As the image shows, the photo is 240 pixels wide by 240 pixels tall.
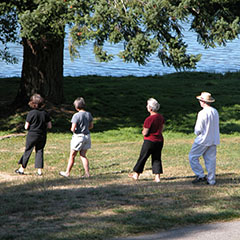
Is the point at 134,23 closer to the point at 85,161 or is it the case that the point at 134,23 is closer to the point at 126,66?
the point at 85,161

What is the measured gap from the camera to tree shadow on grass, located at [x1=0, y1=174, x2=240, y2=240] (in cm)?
602

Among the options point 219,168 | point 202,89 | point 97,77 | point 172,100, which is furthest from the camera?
point 97,77

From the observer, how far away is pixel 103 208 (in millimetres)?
7016

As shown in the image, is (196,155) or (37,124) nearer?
(196,155)

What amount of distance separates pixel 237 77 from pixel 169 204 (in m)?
26.4

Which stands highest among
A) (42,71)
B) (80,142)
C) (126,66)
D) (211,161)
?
(126,66)

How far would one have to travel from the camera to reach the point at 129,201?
7.45 m

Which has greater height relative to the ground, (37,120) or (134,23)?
(134,23)

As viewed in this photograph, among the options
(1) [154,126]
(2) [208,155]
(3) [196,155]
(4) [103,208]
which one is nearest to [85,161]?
(1) [154,126]

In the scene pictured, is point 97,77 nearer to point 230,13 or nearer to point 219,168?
point 230,13

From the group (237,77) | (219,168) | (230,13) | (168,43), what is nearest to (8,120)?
(168,43)

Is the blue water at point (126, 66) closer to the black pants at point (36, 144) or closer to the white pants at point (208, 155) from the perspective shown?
the black pants at point (36, 144)

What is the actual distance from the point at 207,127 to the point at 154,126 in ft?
3.00

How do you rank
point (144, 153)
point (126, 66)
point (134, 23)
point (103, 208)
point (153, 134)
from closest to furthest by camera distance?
1. point (103, 208)
2. point (153, 134)
3. point (144, 153)
4. point (134, 23)
5. point (126, 66)
